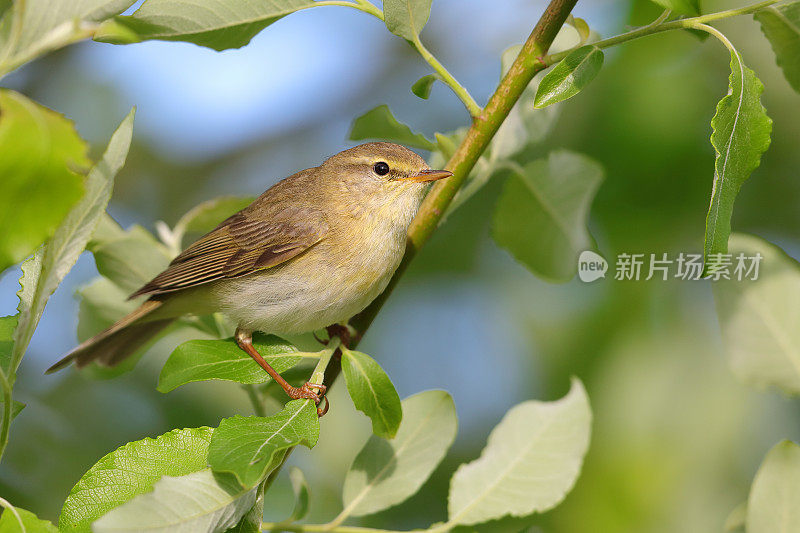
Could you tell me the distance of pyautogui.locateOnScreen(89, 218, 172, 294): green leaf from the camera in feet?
8.04

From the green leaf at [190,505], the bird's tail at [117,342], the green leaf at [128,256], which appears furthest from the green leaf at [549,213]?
the bird's tail at [117,342]

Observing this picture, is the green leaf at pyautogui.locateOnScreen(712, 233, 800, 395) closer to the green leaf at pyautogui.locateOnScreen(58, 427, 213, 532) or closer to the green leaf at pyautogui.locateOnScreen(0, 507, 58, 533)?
the green leaf at pyautogui.locateOnScreen(58, 427, 213, 532)

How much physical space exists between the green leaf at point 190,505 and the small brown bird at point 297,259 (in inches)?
34.0

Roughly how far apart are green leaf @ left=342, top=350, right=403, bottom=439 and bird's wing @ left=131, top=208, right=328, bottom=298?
109 centimetres

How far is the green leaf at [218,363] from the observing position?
6.17ft

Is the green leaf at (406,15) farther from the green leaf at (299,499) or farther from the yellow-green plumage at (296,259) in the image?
the green leaf at (299,499)

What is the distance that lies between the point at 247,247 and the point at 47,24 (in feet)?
5.99

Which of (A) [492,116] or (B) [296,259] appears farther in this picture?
(B) [296,259]

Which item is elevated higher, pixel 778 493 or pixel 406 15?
pixel 406 15

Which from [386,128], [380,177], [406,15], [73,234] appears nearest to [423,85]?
[406,15]

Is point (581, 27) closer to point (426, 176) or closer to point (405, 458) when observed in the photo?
point (426, 176)

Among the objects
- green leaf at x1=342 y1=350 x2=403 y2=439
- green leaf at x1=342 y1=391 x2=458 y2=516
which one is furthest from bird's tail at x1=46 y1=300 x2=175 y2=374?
green leaf at x1=342 y1=350 x2=403 y2=439

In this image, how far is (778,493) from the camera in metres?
1.84

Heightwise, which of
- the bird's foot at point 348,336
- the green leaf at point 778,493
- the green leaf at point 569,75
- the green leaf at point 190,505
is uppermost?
the green leaf at point 569,75
